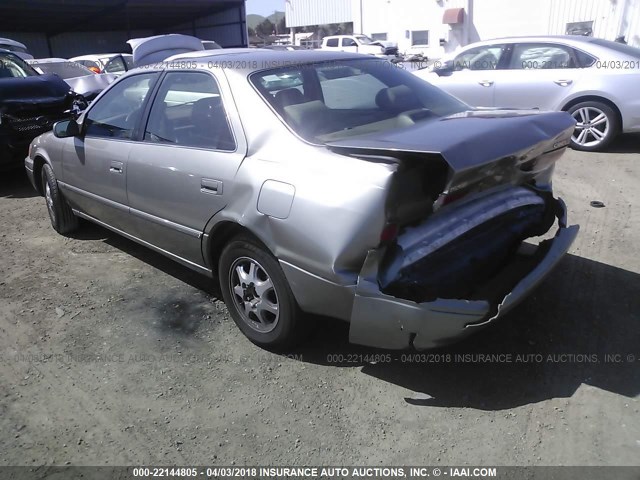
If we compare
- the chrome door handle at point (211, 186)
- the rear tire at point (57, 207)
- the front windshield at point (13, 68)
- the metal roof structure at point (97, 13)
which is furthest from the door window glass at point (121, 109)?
the metal roof structure at point (97, 13)

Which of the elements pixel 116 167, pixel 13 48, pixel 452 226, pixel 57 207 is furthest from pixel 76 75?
pixel 452 226

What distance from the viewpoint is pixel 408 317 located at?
95.7 inches

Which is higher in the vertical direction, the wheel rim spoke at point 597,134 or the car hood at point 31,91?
the car hood at point 31,91

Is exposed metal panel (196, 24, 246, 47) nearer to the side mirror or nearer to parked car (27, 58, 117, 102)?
parked car (27, 58, 117, 102)

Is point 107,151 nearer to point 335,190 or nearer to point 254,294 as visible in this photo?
point 254,294

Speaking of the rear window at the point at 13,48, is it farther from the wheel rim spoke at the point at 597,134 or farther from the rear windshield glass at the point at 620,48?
the wheel rim spoke at the point at 597,134

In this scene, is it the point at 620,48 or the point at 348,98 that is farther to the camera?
the point at 620,48

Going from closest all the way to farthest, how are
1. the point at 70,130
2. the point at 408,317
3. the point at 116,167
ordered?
the point at 408,317 → the point at 116,167 → the point at 70,130

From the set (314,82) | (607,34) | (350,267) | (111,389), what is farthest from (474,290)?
(607,34)

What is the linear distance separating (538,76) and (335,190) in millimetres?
6307

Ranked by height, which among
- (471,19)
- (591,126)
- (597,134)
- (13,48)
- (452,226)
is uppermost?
(471,19)

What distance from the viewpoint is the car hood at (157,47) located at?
408 inches

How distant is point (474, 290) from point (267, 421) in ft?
4.21

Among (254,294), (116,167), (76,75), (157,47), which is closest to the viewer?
(254,294)
